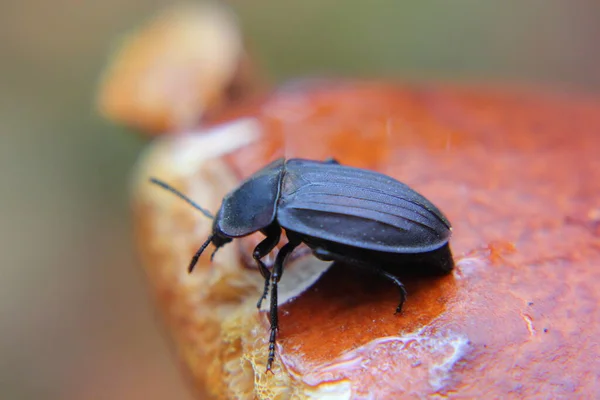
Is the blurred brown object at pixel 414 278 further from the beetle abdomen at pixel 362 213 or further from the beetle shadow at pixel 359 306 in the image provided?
the beetle abdomen at pixel 362 213

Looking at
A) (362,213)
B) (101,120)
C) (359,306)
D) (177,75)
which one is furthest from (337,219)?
(101,120)

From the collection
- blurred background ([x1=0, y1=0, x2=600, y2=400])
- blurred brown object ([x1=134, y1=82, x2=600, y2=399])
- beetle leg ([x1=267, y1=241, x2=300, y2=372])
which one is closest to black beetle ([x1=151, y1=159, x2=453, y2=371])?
beetle leg ([x1=267, y1=241, x2=300, y2=372])

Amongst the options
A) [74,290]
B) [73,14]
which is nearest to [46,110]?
[73,14]

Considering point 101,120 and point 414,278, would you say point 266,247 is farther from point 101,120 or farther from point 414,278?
point 101,120

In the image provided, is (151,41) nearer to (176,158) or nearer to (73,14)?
(176,158)

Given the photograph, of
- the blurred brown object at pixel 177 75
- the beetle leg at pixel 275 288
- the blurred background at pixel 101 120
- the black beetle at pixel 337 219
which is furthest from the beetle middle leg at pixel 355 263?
the blurred background at pixel 101 120

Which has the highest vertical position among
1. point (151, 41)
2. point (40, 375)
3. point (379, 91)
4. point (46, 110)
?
point (151, 41)

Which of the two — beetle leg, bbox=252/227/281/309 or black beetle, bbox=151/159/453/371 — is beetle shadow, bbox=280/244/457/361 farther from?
beetle leg, bbox=252/227/281/309
